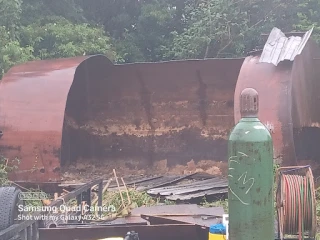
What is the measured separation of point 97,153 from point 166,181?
1878 millimetres

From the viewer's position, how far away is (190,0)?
14336 mm

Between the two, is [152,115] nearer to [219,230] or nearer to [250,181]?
[219,230]

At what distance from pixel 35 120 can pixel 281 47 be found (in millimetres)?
3276

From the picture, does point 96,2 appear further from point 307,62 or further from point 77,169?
point 307,62

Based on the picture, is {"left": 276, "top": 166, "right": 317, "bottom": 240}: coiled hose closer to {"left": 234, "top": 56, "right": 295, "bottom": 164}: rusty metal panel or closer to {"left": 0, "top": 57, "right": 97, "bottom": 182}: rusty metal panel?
{"left": 234, "top": 56, "right": 295, "bottom": 164}: rusty metal panel

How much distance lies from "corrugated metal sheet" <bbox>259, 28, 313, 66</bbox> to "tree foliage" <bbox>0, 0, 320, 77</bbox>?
18.3ft

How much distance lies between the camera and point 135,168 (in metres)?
9.11

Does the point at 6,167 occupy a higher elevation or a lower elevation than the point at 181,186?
higher

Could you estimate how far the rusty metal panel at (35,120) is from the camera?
650 centimetres

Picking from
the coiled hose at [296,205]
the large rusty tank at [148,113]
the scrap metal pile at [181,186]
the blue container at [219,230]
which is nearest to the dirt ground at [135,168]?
the large rusty tank at [148,113]

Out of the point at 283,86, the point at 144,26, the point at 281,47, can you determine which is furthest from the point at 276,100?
the point at 144,26

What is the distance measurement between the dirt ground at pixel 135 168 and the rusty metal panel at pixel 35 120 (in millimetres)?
1909

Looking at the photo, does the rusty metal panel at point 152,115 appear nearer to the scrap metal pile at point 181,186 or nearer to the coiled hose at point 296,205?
the scrap metal pile at point 181,186

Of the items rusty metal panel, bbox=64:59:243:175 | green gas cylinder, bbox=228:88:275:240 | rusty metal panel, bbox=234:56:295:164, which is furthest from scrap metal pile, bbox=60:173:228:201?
green gas cylinder, bbox=228:88:275:240
